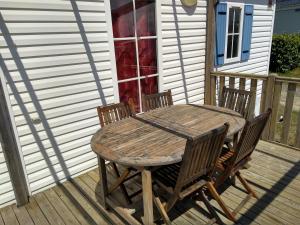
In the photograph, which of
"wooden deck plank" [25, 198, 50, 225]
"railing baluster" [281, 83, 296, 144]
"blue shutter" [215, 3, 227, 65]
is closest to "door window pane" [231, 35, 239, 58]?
"blue shutter" [215, 3, 227, 65]

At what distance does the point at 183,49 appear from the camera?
415cm

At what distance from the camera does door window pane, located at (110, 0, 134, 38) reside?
10.6 ft

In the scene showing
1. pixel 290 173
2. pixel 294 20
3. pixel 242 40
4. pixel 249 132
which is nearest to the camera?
pixel 249 132

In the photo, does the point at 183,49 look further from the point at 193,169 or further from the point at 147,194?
the point at 147,194

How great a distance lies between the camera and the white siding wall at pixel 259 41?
5488 mm

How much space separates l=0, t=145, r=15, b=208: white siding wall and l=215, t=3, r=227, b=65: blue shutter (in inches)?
152

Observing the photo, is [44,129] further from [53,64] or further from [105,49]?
[105,49]

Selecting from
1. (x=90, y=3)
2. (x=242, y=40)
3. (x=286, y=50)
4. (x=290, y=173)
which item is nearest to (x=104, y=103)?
(x=90, y=3)

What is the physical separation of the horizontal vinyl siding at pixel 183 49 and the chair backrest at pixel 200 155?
6.98 ft

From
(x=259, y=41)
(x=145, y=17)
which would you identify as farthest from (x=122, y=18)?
(x=259, y=41)

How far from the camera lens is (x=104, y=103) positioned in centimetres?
330

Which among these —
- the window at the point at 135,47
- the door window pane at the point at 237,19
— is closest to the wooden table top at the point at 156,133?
the window at the point at 135,47

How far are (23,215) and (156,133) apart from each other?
1.62 metres

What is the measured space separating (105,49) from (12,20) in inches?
41.6
